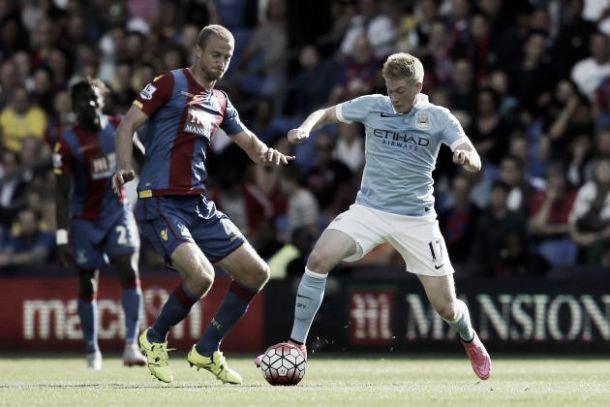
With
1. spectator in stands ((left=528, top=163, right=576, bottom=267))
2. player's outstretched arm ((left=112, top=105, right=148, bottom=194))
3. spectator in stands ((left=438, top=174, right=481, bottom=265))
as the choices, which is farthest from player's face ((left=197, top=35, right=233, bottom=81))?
spectator in stands ((left=528, top=163, right=576, bottom=267))

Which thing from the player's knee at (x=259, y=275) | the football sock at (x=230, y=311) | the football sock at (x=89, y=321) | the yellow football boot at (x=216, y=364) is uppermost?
the player's knee at (x=259, y=275)

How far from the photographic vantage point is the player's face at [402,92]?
393 inches

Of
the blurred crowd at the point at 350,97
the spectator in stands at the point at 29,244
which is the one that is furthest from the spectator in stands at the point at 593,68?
the spectator in stands at the point at 29,244

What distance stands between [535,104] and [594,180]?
1.88 meters

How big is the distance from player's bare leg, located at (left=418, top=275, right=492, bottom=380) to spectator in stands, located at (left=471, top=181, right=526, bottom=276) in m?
5.43

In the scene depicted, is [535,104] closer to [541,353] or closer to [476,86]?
[476,86]

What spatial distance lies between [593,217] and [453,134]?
659 centimetres

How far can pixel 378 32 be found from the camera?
19.7 metres

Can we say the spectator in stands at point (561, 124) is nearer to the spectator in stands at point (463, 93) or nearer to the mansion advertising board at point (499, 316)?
the spectator in stands at point (463, 93)

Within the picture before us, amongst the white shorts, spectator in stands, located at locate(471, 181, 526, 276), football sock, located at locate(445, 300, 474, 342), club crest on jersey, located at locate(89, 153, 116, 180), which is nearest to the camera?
the white shorts

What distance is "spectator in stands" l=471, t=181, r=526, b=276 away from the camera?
52.9 ft

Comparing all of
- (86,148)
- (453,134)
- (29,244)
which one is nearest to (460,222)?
(29,244)

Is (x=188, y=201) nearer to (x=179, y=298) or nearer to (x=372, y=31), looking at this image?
(x=179, y=298)

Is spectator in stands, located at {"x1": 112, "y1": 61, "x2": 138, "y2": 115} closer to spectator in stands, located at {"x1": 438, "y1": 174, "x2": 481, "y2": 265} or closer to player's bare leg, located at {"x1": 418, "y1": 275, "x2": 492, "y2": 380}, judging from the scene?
spectator in stands, located at {"x1": 438, "y1": 174, "x2": 481, "y2": 265}
